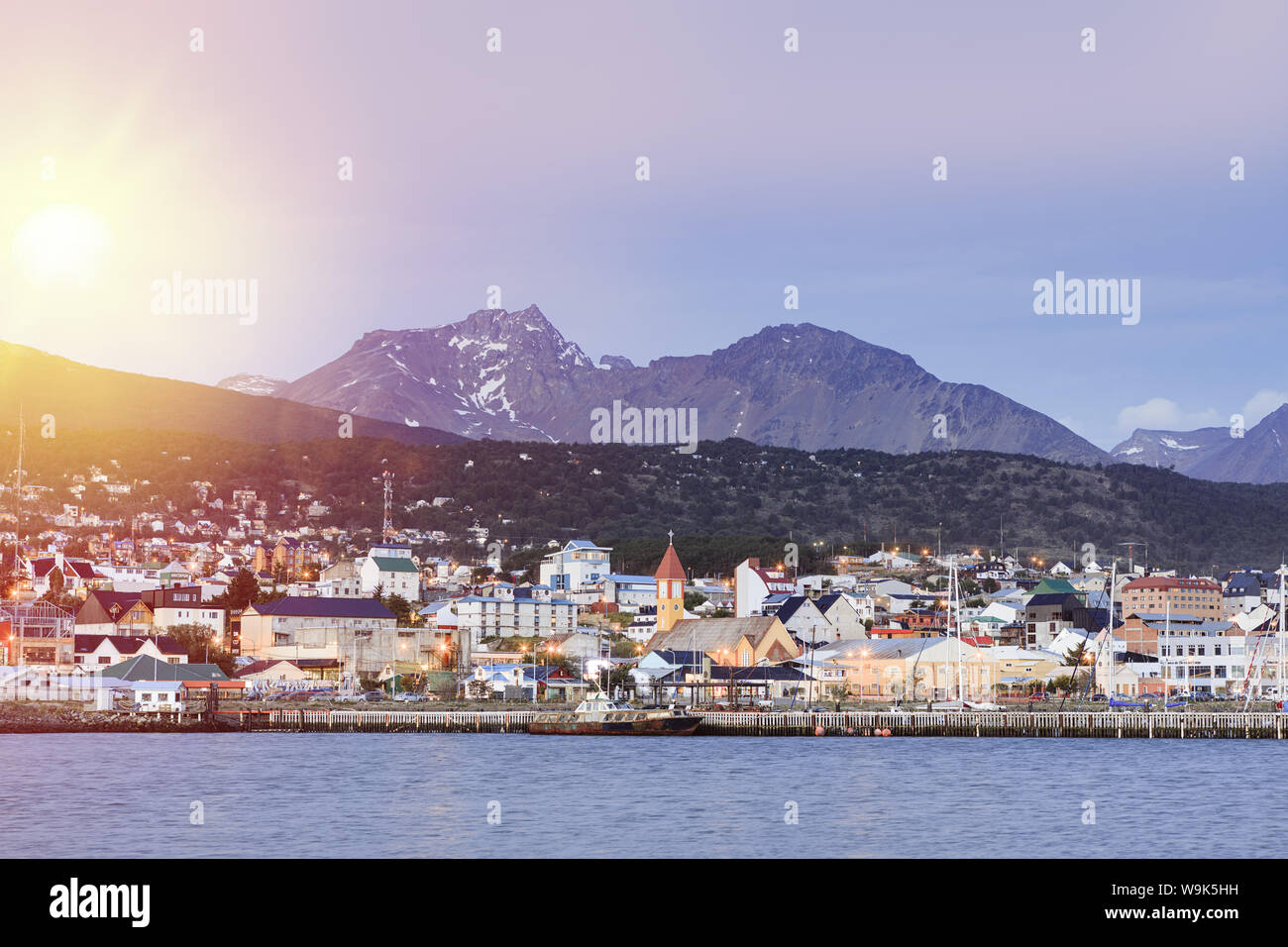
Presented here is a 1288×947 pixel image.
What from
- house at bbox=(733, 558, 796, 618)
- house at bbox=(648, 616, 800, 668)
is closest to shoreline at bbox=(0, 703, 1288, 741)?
house at bbox=(648, 616, 800, 668)

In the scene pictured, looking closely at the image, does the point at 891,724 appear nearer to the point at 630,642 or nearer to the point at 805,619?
the point at 805,619

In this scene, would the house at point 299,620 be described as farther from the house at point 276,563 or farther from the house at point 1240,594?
the house at point 1240,594

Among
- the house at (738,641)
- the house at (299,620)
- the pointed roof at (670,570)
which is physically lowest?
the house at (738,641)

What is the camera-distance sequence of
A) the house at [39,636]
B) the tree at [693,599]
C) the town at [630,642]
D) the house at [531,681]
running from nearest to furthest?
the town at [630,642]
the house at [531,681]
the house at [39,636]
the tree at [693,599]

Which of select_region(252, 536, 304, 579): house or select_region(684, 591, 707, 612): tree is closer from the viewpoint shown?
select_region(684, 591, 707, 612): tree

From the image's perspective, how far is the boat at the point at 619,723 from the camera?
87.2m

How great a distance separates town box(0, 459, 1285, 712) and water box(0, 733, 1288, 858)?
71.2 feet

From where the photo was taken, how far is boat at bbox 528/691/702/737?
8719 centimetres

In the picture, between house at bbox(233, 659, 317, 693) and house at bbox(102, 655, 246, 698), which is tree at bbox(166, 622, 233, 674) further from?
house at bbox(102, 655, 246, 698)

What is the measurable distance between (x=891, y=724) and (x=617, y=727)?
1690 centimetres

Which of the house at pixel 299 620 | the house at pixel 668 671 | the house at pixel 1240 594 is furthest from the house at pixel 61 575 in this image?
the house at pixel 1240 594

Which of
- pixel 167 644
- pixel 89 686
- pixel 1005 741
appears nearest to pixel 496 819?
pixel 1005 741
